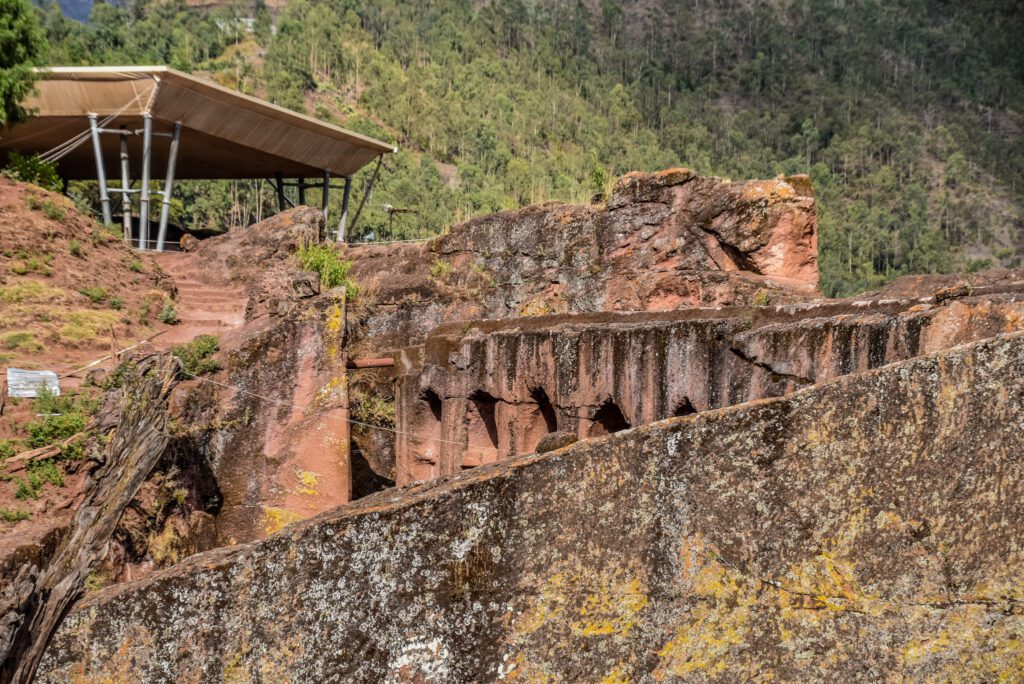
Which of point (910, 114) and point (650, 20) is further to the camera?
point (650, 20)

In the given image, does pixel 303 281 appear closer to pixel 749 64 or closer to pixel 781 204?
pixel 781 204

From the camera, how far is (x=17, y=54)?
1855 cm

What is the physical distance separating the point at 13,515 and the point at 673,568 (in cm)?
585

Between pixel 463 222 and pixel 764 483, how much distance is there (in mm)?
12716

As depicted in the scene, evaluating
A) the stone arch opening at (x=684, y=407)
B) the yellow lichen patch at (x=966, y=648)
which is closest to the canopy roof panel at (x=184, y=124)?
the stone arch opening at (x=684, y=407)

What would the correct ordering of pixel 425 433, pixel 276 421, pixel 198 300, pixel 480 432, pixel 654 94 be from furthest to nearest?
1. pixel 654 94
2. pixel 198 300
3. pixel 425 433
4. pixel 276 421
5. pixel 480 432

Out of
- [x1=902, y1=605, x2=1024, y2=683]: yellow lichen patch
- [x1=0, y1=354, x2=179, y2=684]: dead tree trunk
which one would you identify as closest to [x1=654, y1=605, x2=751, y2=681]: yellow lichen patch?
[x1=902, y1=605, x2=1024, y2=683]: yellow lichen patch

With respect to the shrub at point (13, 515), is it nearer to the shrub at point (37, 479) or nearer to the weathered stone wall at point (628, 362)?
the shrub at point (37, 479)

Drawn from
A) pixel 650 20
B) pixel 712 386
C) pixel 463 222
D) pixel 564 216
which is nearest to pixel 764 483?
pixel 712 386

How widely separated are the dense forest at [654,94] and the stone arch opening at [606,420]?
29.6 meters

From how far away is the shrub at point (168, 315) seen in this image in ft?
45.4

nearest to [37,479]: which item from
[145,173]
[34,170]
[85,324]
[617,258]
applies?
[85,324]

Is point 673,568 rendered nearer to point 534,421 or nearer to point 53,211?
point 534,421

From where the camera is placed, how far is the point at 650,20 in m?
83.1
